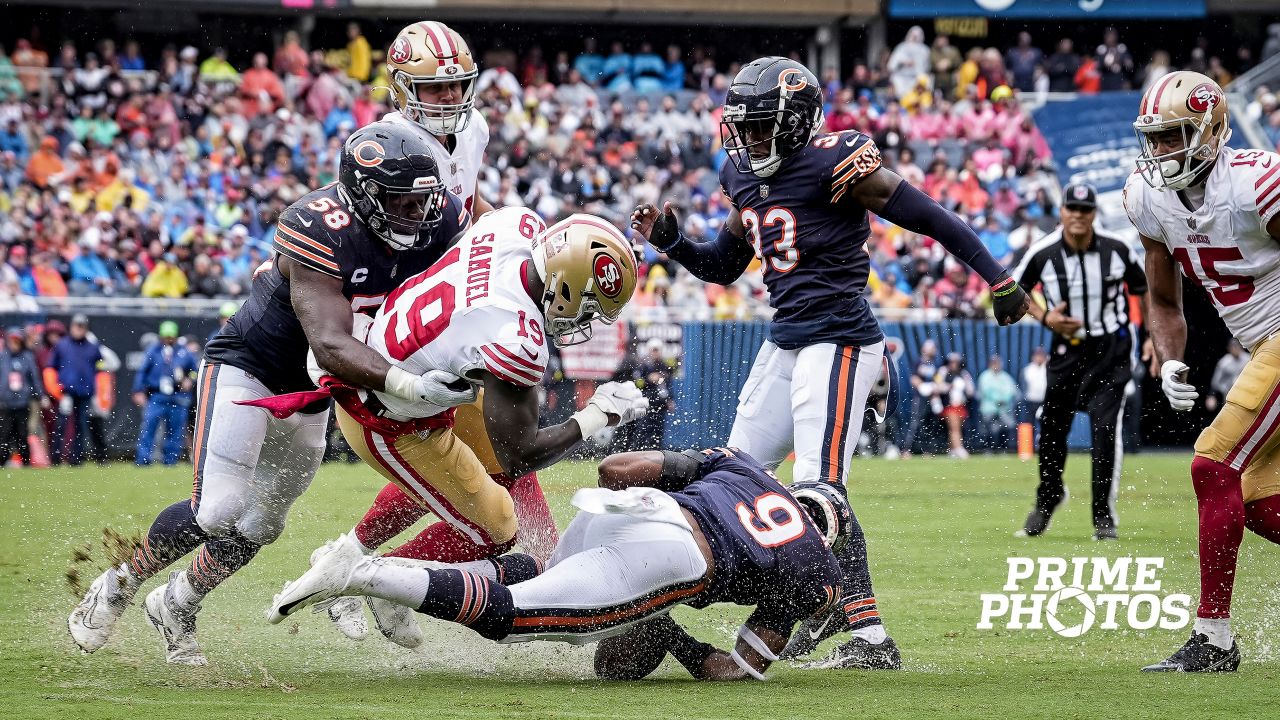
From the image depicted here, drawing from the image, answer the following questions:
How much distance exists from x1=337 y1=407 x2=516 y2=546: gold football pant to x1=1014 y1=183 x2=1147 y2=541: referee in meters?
4.80

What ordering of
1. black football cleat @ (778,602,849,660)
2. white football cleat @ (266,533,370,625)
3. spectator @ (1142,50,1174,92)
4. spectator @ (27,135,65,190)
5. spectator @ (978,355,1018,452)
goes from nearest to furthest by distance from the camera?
white football cleat @ (266,533,370,625) < black football cleat @ (778,602,849,660) < spectator @ (978,355,1018,452) < spectator @ (27,135,65,190) < spectator @ (1142,50,1174,92)

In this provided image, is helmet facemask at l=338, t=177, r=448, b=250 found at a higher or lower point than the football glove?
higher

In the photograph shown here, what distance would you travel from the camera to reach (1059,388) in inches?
365

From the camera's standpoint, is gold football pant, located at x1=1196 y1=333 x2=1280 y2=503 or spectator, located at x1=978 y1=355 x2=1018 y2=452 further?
spectator, located at x1=978 y1=355 x2=1018 y2=452

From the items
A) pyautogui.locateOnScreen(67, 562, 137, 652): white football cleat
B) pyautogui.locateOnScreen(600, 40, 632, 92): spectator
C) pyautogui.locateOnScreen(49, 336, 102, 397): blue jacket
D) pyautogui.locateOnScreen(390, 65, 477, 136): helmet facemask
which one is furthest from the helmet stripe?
pyautogui.locateOnScreen(600, 40, 632, 92): spectator

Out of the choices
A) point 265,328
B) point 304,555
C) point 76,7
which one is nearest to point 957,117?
point 76,7

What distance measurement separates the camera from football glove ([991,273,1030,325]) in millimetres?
5723

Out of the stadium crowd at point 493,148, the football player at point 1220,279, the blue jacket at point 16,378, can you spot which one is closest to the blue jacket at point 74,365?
the blue jacket at point 16,378

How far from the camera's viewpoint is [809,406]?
5.64 meters

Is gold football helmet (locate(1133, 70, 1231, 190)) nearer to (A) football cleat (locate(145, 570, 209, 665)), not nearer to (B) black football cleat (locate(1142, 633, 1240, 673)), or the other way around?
(B) black football cleat (locate(1142, 633, 1240, 673))

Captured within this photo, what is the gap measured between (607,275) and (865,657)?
5.51ft

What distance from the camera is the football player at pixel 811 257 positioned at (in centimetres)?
566

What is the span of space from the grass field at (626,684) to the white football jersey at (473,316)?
1010 mm

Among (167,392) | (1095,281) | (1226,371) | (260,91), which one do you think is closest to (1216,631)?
(1095,281)
